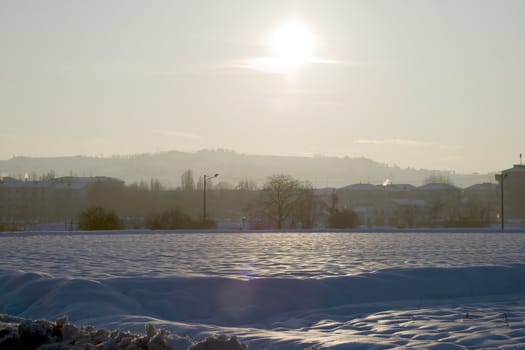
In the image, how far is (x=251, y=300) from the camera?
46.5 feet

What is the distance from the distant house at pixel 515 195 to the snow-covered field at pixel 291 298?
3921 inches

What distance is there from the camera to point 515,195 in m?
117

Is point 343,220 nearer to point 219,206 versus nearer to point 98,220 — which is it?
point 98,220

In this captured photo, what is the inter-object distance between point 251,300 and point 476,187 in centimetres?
14839

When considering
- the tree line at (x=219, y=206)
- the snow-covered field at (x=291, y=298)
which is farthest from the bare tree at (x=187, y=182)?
the snow-covered field at (x=291, y=298)

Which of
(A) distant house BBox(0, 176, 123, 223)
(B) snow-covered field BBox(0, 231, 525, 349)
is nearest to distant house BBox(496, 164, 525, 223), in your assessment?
(A) distant house BBox(0, 176, 123, 223)

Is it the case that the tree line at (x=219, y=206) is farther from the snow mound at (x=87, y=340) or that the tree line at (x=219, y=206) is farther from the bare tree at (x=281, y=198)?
the snow mound at (x=87, y=340)

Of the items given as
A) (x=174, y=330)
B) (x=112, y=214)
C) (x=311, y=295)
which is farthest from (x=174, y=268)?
(x=112, y=214)

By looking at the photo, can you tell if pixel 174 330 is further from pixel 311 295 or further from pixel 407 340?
pixel 311 295

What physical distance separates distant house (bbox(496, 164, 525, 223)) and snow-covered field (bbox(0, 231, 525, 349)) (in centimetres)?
9959

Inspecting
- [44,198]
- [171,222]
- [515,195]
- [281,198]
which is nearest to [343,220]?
[281,198]

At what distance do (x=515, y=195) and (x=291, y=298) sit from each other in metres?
111

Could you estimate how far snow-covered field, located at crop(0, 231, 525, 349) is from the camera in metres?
10.3

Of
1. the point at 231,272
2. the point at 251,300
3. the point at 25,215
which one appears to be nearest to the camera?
the point at 251,300
